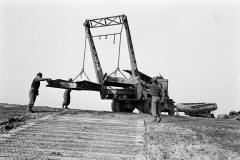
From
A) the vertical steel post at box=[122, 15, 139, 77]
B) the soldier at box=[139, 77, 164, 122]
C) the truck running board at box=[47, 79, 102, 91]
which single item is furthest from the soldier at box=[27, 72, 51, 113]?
the vertical steel post at box=[122, 15, 139, 77]

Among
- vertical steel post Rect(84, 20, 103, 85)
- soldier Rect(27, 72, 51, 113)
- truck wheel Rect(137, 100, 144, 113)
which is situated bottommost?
truck wheel Rect(137, 100, 144, 113)

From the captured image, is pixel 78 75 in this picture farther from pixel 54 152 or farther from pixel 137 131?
pixel 54 152

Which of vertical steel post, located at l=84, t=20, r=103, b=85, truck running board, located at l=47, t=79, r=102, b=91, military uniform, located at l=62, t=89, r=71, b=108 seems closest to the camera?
truck running board, located at l=47, t=79, r=102, b=91

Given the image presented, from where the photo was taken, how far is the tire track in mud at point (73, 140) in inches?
204

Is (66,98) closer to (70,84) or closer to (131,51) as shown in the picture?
(70,84)

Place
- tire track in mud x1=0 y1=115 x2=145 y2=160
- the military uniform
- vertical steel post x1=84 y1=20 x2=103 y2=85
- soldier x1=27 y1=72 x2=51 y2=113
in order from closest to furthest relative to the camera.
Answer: tire track in mud x1=0 y1=115 x2=145 y2=160, soldier x1=27 y1=72 x2=51 y2=113, vertical steel post x1=84 y1=20 x2=103 y2=85, the military uniform

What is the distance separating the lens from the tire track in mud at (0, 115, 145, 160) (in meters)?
5.19

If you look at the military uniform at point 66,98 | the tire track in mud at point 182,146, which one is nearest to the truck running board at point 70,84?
the military uniform at point 66,98

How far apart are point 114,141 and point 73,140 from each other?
1.07m

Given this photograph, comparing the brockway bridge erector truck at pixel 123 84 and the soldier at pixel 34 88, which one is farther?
the brockway bridge erector truck at pixel 123 84

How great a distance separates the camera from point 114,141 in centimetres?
610

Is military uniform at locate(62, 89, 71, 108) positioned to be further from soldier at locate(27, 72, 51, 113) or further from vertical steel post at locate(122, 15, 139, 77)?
vertical steel post at locate(122, 15, 139, 77)

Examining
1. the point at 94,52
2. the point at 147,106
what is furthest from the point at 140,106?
the point at 94,52

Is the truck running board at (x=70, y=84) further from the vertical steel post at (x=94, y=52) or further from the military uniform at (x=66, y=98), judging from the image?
the military uniform at (x=66, y=98)
